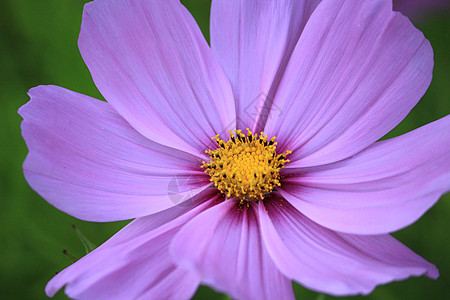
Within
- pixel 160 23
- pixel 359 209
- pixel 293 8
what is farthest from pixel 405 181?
pixel 160 23

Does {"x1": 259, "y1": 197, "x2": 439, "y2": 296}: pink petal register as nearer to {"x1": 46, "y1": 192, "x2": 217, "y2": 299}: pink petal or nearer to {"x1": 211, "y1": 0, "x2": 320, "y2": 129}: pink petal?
{"x1": 46, "y1": 192, "x2": 217, "y2": 299}: pink petal

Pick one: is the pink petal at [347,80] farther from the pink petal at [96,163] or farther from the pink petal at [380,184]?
the pink petal at [96,163]

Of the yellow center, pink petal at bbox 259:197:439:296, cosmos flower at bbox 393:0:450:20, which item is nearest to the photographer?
pink petal at bbox 259:197:439:296

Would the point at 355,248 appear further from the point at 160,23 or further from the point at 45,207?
the point at 45,207

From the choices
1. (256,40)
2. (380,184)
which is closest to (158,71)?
(256,40)

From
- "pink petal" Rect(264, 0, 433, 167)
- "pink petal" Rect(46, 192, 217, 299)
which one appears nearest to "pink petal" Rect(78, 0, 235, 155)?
"pink petal" Rect(264, 0, 433, 167)

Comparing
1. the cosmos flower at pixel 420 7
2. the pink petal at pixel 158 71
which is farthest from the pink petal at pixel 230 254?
the cosmos flower at pixel 420 7
